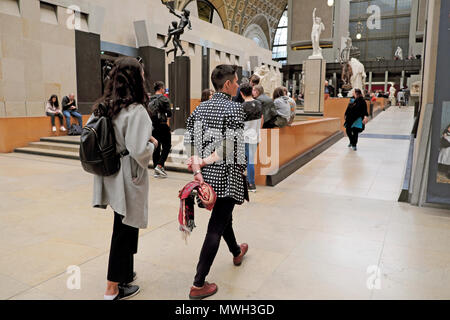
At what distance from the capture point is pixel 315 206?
4.91 meters

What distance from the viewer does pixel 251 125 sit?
544 cm

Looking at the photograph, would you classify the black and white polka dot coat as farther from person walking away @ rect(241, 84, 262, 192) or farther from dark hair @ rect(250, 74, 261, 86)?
dark hair @ rect(250, 74, 261, 86)

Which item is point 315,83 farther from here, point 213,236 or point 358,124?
point 213,236

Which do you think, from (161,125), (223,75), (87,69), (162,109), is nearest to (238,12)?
(87,69)

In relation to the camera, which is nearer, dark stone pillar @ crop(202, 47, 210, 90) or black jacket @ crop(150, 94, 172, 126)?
black jacket @ crop(150, 94, 172, 126)

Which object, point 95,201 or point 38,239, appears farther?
point 38,239

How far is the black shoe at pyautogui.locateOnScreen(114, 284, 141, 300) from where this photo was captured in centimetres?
248

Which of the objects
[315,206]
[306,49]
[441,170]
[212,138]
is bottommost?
[315,206]

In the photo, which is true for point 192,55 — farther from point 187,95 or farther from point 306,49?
point 306,49

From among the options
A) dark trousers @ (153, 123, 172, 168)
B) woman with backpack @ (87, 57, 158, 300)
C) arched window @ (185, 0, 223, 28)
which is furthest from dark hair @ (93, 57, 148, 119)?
arched window @ (185, 0, 223, 28)

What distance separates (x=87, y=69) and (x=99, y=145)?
11970mm

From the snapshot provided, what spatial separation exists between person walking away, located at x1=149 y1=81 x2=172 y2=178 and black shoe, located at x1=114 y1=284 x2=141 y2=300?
3.87m
